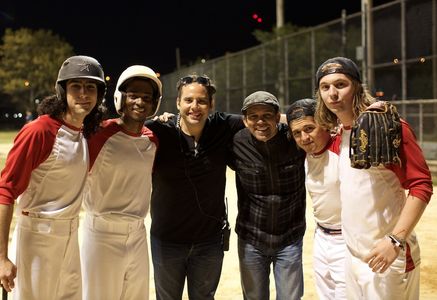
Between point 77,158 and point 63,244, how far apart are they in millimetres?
557

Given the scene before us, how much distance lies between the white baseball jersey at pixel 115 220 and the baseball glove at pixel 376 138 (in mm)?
1553

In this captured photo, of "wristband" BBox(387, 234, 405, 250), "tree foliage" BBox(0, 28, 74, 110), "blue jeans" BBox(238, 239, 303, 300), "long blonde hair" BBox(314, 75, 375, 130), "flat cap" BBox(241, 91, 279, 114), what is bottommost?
"blue jeans" BBox(238, 239, 303, 300)

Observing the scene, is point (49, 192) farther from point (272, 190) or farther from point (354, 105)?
point (354, 105)

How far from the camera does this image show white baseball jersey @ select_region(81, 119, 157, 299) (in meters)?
3.45

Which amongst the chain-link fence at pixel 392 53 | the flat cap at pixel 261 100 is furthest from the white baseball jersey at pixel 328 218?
the chain-link fence at pixel 392 53

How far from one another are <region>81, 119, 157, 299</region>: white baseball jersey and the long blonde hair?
128 centimetres

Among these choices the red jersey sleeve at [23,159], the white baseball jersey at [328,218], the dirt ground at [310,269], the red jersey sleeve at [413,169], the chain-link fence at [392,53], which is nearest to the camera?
the red jersey sleeve at [413,169]

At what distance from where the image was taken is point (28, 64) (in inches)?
2058

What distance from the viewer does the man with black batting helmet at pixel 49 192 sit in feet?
10.1

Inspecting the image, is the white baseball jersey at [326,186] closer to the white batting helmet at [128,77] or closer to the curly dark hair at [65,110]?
the white batting helmet at [128,77]

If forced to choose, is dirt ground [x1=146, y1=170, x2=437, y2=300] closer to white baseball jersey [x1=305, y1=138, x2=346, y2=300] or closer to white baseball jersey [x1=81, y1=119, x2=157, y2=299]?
white baseball jersey [x1=305, y1=138, x2=346, y2=300]

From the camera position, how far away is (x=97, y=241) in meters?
3.46

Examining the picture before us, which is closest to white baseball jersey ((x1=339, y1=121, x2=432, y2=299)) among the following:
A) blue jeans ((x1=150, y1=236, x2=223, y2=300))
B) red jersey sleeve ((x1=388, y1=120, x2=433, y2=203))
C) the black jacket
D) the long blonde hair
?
red jersey sleeve ((x1=388, y1=120, x2=433, y2=203))

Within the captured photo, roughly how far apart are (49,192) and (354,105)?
195 cm
